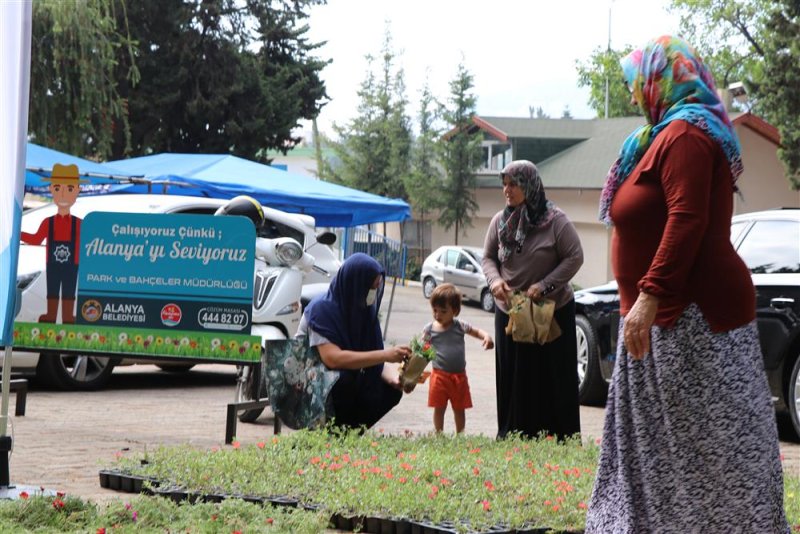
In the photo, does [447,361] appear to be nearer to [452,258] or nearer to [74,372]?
[74,372]

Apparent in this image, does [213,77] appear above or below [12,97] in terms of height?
above

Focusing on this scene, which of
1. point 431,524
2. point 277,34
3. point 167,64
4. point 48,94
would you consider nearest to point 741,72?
point 277,34

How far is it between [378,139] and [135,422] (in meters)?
51.0

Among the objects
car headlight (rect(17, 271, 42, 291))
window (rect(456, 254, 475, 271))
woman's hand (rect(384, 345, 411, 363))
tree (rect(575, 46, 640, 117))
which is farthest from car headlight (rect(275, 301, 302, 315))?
tree (rect(575, 46, 640, 117))

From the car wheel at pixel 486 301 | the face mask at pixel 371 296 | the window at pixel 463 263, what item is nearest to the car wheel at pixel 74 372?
the face mask at pixel 371 296

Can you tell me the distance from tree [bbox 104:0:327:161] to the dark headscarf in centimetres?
3726

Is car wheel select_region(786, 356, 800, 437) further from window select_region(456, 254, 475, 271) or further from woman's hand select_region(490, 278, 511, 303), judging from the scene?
window select_region(456, 254, 475, 271)

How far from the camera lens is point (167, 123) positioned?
Result: 1804 inches

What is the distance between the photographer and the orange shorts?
9.63 m

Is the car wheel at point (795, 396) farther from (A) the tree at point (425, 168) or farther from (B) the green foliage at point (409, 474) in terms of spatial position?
(A) the tree at point (425, 168)

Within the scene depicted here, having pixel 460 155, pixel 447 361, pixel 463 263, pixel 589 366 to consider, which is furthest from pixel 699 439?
pixel 460 155

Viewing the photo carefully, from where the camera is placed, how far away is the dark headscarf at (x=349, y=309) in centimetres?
826

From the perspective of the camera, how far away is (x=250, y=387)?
34.0 feet

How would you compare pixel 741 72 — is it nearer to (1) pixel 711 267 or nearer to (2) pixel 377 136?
(2) pixel 377 136
